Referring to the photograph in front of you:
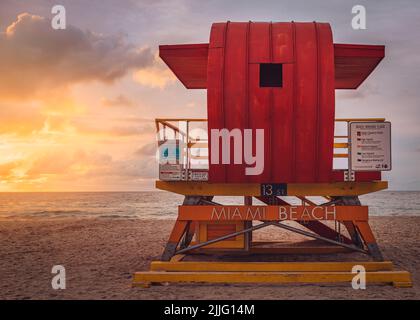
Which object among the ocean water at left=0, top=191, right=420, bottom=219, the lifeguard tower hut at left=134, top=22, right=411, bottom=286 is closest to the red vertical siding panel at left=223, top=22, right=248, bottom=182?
the lifeguard tower hut at left=134, top=22, right=411, bottom=286

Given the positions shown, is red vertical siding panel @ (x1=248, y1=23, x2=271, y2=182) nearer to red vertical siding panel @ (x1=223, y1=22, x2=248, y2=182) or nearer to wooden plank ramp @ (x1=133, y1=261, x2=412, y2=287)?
red vertical siding panel @ (x1=223, y1=22, x2=248, y2=182)

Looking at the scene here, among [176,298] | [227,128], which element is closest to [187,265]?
[176,298]

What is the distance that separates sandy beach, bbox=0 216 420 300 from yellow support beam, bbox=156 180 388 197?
2.31 m

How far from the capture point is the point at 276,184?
11.2 metres

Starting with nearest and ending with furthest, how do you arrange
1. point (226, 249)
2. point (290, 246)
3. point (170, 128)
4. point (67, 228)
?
point (170, 128) < point (226, 249) < point (290, 246) < point (67, 228)

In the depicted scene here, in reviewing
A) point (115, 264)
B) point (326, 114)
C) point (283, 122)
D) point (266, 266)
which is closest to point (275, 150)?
point (283, 122)

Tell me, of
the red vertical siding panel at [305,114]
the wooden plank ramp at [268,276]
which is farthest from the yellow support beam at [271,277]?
the red vertical siding panel at [305,114]

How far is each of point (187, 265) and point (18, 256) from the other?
26.4 ft

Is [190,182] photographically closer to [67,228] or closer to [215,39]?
[215,39]

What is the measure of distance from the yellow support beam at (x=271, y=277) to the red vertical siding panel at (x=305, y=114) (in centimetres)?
236

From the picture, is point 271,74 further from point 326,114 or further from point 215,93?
point 326,114

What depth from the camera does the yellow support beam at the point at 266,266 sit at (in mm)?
10945

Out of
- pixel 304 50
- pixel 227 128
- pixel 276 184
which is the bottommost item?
pixel 276 184

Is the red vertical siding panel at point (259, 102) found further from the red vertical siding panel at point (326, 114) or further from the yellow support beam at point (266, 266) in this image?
the yellow support beam at point (266, 266)
